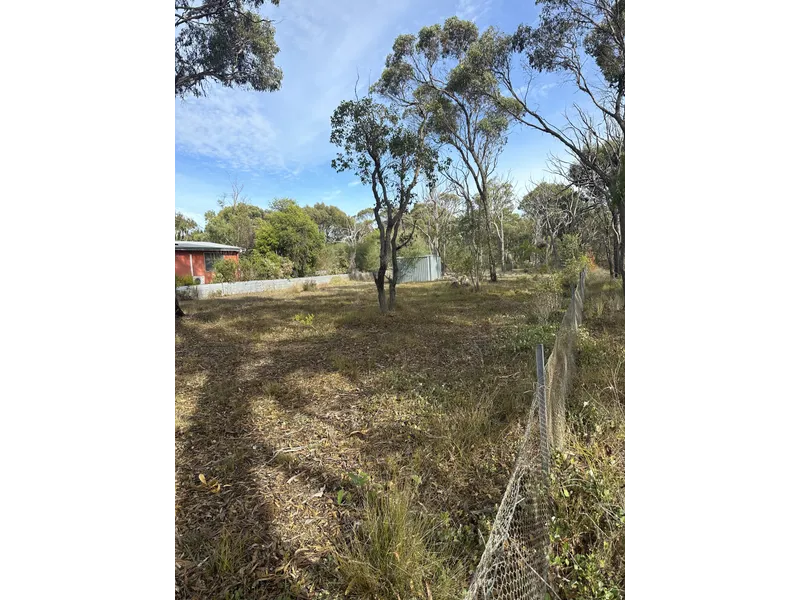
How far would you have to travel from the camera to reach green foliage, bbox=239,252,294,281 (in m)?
→ 13.1

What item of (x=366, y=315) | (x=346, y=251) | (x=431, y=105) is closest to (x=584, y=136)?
(x=431, y=105)

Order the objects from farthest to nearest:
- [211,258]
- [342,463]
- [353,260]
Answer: [353,260] < [211,258] < [342,463]

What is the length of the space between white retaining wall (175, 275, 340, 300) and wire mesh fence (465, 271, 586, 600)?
9.62 metres

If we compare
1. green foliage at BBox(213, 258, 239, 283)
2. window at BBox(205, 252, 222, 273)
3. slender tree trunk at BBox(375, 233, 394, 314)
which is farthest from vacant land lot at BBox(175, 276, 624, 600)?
window at BBox(205, 252, 222, 273)

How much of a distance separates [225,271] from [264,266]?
197 centimetres

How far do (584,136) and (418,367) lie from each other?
5516mm

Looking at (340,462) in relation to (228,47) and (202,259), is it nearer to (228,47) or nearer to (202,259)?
(228,47)

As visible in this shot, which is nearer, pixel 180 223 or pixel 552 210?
pixel 180 223

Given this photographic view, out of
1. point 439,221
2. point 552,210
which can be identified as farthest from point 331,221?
point 552,210

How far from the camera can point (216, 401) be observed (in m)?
2.76

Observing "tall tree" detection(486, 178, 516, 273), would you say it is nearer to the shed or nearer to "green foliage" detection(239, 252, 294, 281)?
the shed

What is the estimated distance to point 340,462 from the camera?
1.97m

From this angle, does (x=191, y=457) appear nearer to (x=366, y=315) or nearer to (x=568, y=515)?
(x=568, y=515)

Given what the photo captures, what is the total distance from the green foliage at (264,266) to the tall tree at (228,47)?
1217cm
